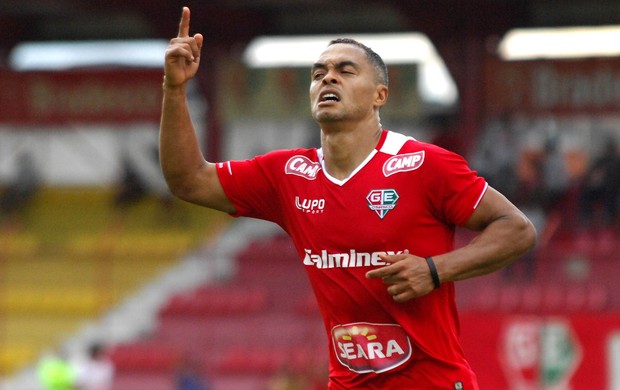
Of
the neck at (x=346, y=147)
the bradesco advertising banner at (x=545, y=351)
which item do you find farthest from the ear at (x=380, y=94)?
the bradesco advertising banner at (x=545, y=351)

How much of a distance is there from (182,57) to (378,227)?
3.35 feet

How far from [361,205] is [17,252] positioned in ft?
57.2

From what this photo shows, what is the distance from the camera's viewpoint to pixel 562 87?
20453 mm

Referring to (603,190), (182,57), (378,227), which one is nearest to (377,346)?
(378,227)

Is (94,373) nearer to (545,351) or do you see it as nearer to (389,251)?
(545,351)

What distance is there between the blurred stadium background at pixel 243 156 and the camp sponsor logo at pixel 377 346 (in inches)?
399

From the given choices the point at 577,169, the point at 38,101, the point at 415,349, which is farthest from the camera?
the point at 38,101

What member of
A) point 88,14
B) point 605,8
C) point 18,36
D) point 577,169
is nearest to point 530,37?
point 605,8

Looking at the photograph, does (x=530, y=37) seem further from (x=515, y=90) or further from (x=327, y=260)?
(x=327, y=260)

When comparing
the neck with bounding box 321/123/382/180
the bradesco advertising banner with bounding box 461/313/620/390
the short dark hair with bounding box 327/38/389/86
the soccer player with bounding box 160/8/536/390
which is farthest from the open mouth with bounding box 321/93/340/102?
the bradesco advertising banner with bounding box 461/313/620/390

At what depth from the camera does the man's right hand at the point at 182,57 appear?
5.28 m

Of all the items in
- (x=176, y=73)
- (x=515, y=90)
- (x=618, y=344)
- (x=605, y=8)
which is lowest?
(x=618, y=344)

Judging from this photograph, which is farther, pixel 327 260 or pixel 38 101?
pixel 38 101

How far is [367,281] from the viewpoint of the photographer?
5117 millimetres
